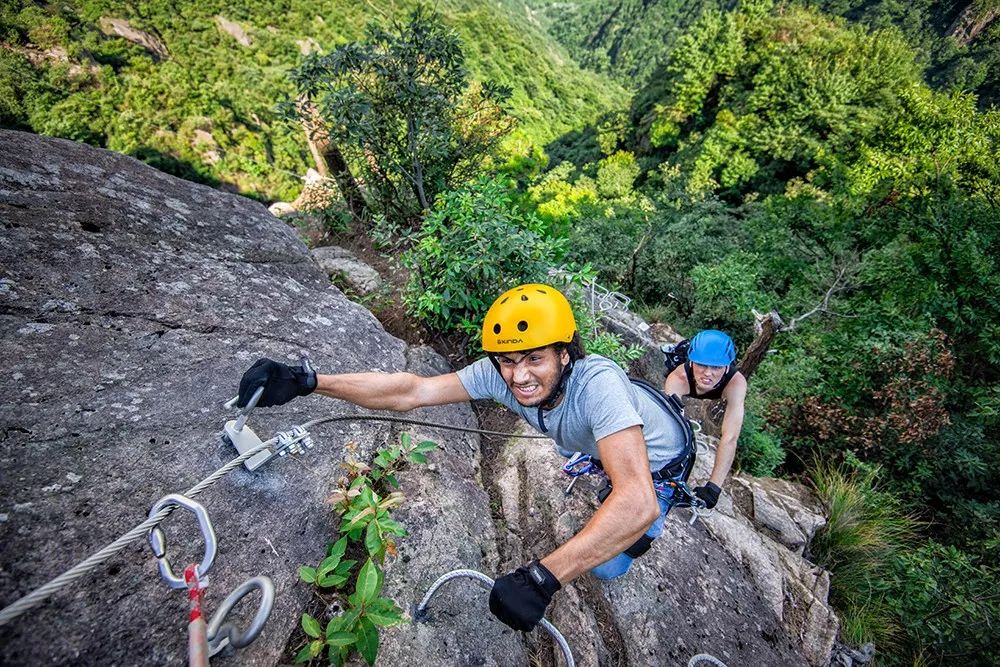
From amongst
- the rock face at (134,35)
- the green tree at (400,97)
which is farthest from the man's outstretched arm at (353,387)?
the rock face at (134,35)

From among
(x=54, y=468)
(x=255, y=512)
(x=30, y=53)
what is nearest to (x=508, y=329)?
(x=255, y=512)

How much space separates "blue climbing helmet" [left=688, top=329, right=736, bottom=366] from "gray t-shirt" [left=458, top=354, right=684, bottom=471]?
0.88 meters

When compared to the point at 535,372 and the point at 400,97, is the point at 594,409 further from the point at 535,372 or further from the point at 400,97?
the point at 400,97

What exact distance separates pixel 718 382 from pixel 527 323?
2.28m

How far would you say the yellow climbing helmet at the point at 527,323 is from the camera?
2.38m

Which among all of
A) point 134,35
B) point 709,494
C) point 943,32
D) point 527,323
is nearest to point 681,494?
point 709,494

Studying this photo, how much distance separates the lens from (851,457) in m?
6.14

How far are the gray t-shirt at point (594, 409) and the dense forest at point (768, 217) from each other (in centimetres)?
146

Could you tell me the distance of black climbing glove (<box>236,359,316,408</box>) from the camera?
7.22 feet

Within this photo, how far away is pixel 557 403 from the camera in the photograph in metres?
2.54

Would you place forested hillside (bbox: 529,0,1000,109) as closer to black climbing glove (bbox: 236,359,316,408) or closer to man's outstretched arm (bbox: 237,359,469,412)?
man's outstretched arm (bbox: 237,359,469,412)

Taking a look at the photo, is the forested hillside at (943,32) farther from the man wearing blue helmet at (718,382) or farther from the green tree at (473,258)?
the green tree at (473,258)

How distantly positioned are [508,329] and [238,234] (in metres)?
3.17

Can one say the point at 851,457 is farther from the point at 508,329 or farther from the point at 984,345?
the point at 508,329
